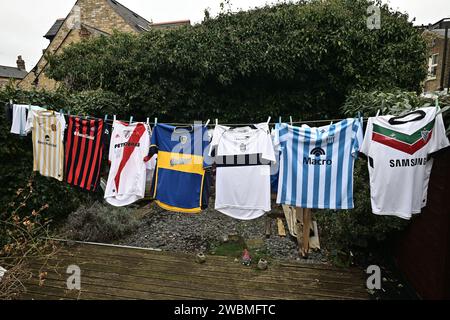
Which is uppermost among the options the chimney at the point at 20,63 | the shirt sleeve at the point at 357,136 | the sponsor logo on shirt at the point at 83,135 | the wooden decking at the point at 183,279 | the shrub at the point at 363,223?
the chimney at the point at 20,63

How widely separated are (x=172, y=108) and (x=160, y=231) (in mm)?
3603

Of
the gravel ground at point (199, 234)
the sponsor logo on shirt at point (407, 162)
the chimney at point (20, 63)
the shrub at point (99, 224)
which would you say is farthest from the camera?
the chimney at point (20, 63)

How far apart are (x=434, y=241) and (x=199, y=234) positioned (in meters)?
3.92

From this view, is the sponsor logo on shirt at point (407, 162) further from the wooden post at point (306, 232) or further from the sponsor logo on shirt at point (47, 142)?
the sponsor logo on shirt at point (47, 142)

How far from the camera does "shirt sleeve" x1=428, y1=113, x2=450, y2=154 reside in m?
2.56

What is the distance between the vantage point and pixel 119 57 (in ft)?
25.9

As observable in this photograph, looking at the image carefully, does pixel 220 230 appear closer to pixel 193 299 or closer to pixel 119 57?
pixel 193 299

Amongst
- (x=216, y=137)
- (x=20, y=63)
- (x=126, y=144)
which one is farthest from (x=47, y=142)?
(x=20, y=63)

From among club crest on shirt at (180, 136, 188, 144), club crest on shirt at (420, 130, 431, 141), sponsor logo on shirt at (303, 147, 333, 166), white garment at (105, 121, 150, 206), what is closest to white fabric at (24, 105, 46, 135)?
white garment at (105, 121, 150, 206)

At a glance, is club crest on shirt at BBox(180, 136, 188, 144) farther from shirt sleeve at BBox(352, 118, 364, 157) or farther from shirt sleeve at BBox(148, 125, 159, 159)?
shirt sleeve at BBox(352, 118, 364, 157)

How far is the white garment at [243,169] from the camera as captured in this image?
3.20m

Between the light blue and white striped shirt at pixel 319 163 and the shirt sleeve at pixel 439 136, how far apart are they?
25.7 inches

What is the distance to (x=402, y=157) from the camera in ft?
8.91

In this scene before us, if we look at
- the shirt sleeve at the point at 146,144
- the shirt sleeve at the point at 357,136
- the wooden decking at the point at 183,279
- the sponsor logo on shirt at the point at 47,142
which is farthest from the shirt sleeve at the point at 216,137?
the sponsor logo on shirt at the point at 47,142
